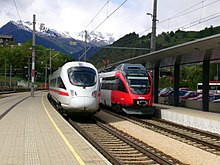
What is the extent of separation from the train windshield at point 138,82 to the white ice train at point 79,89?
4382mm

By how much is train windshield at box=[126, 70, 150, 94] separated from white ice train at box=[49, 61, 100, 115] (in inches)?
173

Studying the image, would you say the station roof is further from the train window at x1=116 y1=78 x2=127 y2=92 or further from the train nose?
the train nose

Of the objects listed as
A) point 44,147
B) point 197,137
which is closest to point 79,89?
point 197,137

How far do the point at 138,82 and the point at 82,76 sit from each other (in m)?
5.45

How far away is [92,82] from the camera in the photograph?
18438mm

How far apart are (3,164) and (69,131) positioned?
229 inches

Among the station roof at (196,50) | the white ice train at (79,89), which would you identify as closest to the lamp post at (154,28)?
the station roof at (196,50)

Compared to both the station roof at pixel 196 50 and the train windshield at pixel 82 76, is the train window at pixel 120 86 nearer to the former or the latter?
the station roof at pixel 196 50

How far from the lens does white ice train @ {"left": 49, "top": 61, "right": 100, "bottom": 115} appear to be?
17750 mm

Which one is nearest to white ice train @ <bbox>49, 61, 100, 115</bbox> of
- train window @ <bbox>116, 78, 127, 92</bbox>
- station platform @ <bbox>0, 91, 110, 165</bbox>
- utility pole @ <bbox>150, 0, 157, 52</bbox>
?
station platform @ <bbox>0, 91, 110, 165</bbox>

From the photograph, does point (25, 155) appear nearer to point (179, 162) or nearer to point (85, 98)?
point (179, 162)

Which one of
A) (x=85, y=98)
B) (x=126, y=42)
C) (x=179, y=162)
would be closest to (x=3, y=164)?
(x=179, y=162)

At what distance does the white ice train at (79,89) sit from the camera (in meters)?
17.8

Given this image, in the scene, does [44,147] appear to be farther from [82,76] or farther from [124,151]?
[82,76]
